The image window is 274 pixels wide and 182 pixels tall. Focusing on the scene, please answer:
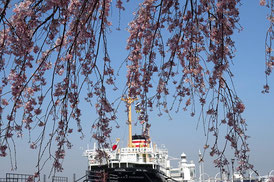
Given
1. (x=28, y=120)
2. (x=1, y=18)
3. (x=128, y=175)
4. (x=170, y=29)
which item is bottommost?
(x=128, y=175)

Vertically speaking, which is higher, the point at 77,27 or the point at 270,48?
the point at 77,27

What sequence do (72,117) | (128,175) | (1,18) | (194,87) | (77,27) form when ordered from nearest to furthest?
(1,18)
(77,27)
(72,117)
(194,87)
(128,175)

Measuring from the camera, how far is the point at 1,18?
257cm

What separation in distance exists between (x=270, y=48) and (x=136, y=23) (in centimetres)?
161

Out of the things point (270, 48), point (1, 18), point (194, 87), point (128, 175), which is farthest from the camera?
point (128, 175)

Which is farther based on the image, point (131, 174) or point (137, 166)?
point (137, 166)

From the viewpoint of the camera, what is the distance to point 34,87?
3752mm

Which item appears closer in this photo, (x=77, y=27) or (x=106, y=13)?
(x=77, y=27)

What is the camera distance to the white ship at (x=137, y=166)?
17719mm

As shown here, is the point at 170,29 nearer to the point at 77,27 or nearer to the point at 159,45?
the point at 159,45

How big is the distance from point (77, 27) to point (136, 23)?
963 millimetres

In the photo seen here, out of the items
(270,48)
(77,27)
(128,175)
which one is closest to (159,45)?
(77,27)

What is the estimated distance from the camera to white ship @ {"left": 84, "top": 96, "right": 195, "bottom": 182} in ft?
58.1

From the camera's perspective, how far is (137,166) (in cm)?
2006
